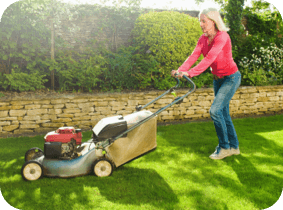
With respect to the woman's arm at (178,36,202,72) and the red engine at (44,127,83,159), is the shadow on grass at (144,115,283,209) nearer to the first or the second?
the red engine at (44,127,83,159)

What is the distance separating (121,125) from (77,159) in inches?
25.2

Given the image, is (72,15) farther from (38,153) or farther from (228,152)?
(228,152)

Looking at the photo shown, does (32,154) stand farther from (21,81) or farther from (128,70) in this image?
(128,70)

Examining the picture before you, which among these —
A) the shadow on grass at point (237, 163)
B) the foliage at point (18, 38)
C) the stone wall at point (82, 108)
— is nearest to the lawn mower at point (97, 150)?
the shadow on grass at point (237, 163)

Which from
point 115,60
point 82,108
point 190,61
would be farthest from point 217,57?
point 115,60

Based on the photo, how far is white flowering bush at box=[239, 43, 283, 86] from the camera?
7.21 meters

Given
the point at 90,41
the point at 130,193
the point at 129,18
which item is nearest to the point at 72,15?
the point at 90,41

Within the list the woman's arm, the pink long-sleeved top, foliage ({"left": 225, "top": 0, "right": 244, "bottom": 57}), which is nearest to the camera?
the pink long-sleeved top

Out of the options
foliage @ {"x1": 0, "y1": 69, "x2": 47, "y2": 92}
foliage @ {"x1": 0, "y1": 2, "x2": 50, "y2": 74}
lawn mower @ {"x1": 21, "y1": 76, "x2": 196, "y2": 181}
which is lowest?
lawn mower @ {"x1": 21, "y1": 76, "x2": 196, "y2": 181}

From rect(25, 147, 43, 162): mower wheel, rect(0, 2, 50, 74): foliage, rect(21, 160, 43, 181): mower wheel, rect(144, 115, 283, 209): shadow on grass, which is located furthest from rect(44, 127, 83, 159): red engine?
rect(0, 2, 50, 74): foliage

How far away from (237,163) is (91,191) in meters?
1.94

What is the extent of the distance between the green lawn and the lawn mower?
11 centimetres

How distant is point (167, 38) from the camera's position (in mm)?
6375

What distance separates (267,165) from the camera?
3414mm
